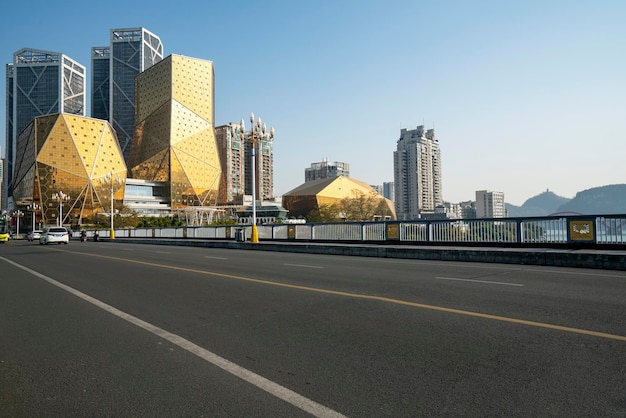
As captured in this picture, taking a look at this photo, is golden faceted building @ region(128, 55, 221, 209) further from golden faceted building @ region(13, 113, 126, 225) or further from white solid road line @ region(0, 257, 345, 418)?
white solid road line @ region(0, 257, 345, 418)

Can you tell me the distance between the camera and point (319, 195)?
5389 inches

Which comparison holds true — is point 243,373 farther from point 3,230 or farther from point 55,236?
point 3,230

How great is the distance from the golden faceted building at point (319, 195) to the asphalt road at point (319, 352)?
128 metres

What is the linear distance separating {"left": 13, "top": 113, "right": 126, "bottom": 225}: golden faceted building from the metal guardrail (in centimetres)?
9901

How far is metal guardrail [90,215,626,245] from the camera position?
1633 cm

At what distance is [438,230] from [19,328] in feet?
62.8

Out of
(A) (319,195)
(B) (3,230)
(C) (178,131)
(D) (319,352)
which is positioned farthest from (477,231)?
(C) (178,131)

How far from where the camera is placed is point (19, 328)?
5.91 metres

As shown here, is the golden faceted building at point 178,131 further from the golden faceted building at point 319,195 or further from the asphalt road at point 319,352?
the asphalt road at point 319,352

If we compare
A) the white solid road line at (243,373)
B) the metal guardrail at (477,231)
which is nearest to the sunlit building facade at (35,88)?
the metal guardrail at (477,231)

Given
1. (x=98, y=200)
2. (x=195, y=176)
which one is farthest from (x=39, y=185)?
(x=195, y=176)

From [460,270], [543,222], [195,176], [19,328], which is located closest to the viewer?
[19,328]

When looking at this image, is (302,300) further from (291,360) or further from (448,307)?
(291,360)

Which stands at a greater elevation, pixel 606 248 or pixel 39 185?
pixel 39 185
